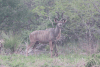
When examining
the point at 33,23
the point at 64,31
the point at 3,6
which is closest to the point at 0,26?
the point at 3,6

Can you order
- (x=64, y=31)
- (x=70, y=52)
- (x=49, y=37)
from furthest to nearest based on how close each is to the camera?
(x=64, y=31), (x=70, y=52), (x=49, y=37)

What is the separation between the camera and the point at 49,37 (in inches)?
388

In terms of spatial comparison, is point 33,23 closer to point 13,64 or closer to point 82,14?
point 82,14

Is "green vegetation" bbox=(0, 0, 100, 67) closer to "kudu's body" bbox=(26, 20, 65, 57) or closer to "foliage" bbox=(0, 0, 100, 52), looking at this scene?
"foliage" bbox=(0, 0, 100, 52)

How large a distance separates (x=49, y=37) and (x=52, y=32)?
40 centimetres

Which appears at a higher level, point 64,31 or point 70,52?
point 64,31

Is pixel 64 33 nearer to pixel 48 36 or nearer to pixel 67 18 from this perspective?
pixel 67 18

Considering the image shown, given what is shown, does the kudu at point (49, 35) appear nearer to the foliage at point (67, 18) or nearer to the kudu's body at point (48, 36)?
the kudu's body at point (48, 36)

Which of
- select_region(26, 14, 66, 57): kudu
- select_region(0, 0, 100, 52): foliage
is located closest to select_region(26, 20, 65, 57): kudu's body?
select_region(26, 14, 66, 57): kudu

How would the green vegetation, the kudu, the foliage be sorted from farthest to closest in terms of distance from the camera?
the foliage < the kudu < the green vegetation

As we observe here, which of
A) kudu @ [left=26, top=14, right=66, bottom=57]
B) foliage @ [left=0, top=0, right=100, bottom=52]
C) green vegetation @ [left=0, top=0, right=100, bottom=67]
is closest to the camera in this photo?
green vegetation @ [left=0, top=0, right=100, bottom=67]

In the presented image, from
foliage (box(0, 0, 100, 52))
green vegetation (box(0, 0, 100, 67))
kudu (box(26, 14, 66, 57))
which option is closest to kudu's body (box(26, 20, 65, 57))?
kudu (box(26, 14, 66, 57))

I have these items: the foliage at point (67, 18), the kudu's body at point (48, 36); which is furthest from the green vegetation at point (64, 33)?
the kudu's body at point (48, 36)

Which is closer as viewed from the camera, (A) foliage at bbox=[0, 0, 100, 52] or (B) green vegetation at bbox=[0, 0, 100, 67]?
(B) green vegetation at bbox=[0, 0, 100, 67]
